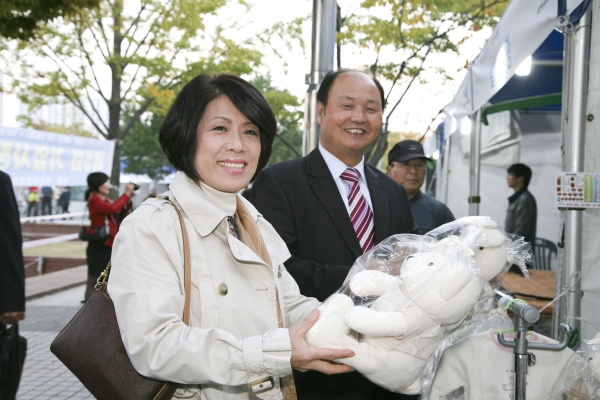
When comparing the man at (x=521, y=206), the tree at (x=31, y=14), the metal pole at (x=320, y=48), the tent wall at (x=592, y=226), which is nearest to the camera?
the tent wall at (x=592, y=226)

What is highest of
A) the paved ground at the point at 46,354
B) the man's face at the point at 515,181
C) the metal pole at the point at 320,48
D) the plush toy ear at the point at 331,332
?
the metal pole at the point at 320,48

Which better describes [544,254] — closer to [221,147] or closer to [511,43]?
[511,43]

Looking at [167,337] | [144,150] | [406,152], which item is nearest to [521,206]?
[406,152]

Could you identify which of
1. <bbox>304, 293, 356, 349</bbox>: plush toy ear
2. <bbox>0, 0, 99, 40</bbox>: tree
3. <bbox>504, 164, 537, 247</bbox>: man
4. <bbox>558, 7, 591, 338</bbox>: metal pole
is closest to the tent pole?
<bbox>558, 7, 591, 338</bbox>: metal pole

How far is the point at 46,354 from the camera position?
620 cm

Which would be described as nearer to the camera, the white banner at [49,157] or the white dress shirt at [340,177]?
the white dress shirt at [340,177]

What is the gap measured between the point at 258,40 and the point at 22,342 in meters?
11.7

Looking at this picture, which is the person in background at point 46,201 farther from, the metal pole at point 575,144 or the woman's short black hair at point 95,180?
the metal pole at point 575,144

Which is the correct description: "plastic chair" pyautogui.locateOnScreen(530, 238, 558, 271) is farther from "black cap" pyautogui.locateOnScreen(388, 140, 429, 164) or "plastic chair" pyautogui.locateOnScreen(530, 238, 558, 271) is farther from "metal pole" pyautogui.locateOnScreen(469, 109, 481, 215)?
"black cap" pyautogui.locateOnScreen(388, 140, 429, 164)

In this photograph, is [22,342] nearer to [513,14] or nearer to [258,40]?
[513,14]

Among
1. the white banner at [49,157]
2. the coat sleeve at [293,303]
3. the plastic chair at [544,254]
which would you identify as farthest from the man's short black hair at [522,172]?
the white banner at [49,157]

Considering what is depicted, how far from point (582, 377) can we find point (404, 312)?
2.19 feet

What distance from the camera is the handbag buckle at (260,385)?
154 centimetres

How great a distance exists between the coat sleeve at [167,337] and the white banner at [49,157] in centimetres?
669
